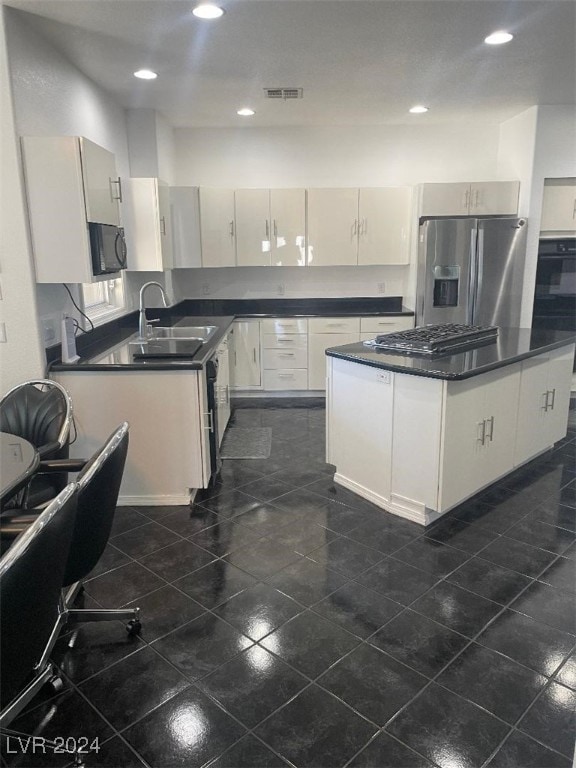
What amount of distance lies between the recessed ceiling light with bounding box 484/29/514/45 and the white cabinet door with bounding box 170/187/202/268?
9.67 ft

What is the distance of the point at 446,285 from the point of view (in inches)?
204

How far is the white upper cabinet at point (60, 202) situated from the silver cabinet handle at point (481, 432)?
7.41ft

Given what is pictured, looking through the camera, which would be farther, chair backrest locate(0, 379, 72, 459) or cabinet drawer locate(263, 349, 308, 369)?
cabinet drawer locate(263, 349, 308, 369)

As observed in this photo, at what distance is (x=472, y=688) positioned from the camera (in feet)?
6.26

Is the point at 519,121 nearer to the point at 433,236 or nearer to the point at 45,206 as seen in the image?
the point at 433,236

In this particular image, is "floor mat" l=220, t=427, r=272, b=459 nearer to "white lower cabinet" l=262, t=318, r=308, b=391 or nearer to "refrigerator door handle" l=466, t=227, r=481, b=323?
"white lower cabinet" l=262, t=318, r=308, b=391

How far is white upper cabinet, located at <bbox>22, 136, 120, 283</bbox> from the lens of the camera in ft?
9.16

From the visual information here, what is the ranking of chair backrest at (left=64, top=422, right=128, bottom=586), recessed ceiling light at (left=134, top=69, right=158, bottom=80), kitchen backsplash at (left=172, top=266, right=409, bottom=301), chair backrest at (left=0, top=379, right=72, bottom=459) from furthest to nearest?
kitchen backsplash at (left=172, top=266, right=409, bottom=301) → recessed ceiling light at (left=134, top=69, right=158, bottom=80) → chair backrest at (left=0, top=379, right=72, bottom=459) → chair backrest at (left=64, top=422, right=128, bottom=586)

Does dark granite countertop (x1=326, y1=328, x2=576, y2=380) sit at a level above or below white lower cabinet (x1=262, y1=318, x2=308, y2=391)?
above

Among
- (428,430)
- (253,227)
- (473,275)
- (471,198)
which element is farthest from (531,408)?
(253,227)

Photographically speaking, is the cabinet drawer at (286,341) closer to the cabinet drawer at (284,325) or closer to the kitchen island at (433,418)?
→ the cabinet drawer at (284,325)

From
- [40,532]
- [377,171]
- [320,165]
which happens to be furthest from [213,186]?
[40,532]

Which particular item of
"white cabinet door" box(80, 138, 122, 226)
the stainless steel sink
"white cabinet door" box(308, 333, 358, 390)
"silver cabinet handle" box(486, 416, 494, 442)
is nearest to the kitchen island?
"silver cabinet handle" box(486, 416, 494, 442)

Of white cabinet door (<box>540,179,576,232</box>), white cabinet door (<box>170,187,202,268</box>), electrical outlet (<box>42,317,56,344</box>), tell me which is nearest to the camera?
electrical outlet (<box>42,317,56,344</box>)
